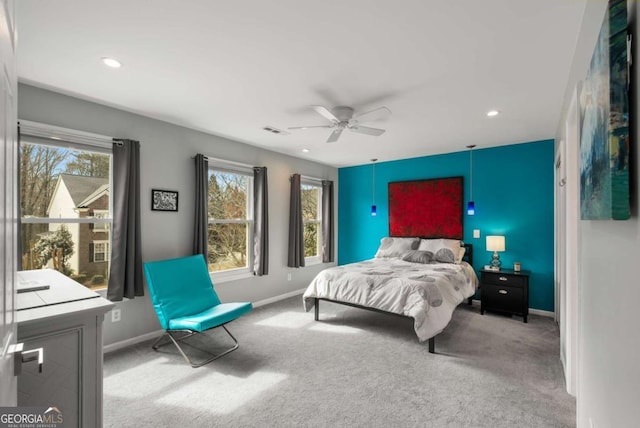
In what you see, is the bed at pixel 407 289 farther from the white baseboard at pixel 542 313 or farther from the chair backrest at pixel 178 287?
the chair backrest at pixel 178 287

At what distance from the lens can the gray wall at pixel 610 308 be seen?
0.83 meters

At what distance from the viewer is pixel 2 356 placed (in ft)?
2.26

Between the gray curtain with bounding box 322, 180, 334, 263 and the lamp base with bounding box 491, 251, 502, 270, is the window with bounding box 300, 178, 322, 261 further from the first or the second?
the lamp base with bounding box 491, 251, 502, 270

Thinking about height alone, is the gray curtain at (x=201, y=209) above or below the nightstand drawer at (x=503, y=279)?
above

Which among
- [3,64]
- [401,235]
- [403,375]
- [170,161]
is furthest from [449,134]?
[3,64]

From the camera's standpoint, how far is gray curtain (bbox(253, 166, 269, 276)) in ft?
15.2

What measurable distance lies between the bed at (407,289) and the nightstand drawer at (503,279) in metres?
0.20

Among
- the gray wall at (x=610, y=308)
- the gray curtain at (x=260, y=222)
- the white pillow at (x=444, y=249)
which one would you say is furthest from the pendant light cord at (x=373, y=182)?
the gray wall at (x=610, y=308)

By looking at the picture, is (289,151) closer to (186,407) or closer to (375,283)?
(375,283)

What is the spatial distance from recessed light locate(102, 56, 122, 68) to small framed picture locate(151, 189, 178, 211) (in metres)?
1.47

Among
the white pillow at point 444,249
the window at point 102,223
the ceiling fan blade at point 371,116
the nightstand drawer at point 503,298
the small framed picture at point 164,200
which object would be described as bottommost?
the nightstand drawer at point 503,298

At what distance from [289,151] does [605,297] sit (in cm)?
451

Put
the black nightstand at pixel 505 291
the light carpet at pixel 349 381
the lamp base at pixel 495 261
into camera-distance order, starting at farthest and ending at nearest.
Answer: the lamp base at pixel 495 261 → the black nightstand at pixel 505 291 → the light carpet at pixel 349 381

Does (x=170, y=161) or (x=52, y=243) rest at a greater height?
(x=170, y=161)
